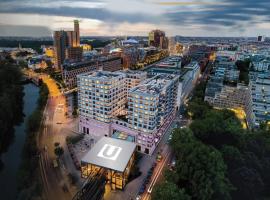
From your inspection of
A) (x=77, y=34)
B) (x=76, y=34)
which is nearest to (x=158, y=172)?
(x=76, y=34)

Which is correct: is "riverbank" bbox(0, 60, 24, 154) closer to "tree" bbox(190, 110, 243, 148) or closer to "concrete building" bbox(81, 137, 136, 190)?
"concrete building" bbox(81, 137, 136, 190)

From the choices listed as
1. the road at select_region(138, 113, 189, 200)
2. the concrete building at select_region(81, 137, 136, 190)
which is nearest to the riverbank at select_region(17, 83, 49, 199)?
the concrete building at select_region(81, 137, 136, 190)

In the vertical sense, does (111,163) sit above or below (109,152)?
below

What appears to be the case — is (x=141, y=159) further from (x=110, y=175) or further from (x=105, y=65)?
(x=105, y=65)

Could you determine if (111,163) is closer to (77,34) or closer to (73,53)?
(73,53)

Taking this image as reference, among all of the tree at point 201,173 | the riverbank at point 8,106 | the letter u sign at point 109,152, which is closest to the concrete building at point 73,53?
the riverbank at point 8,106
